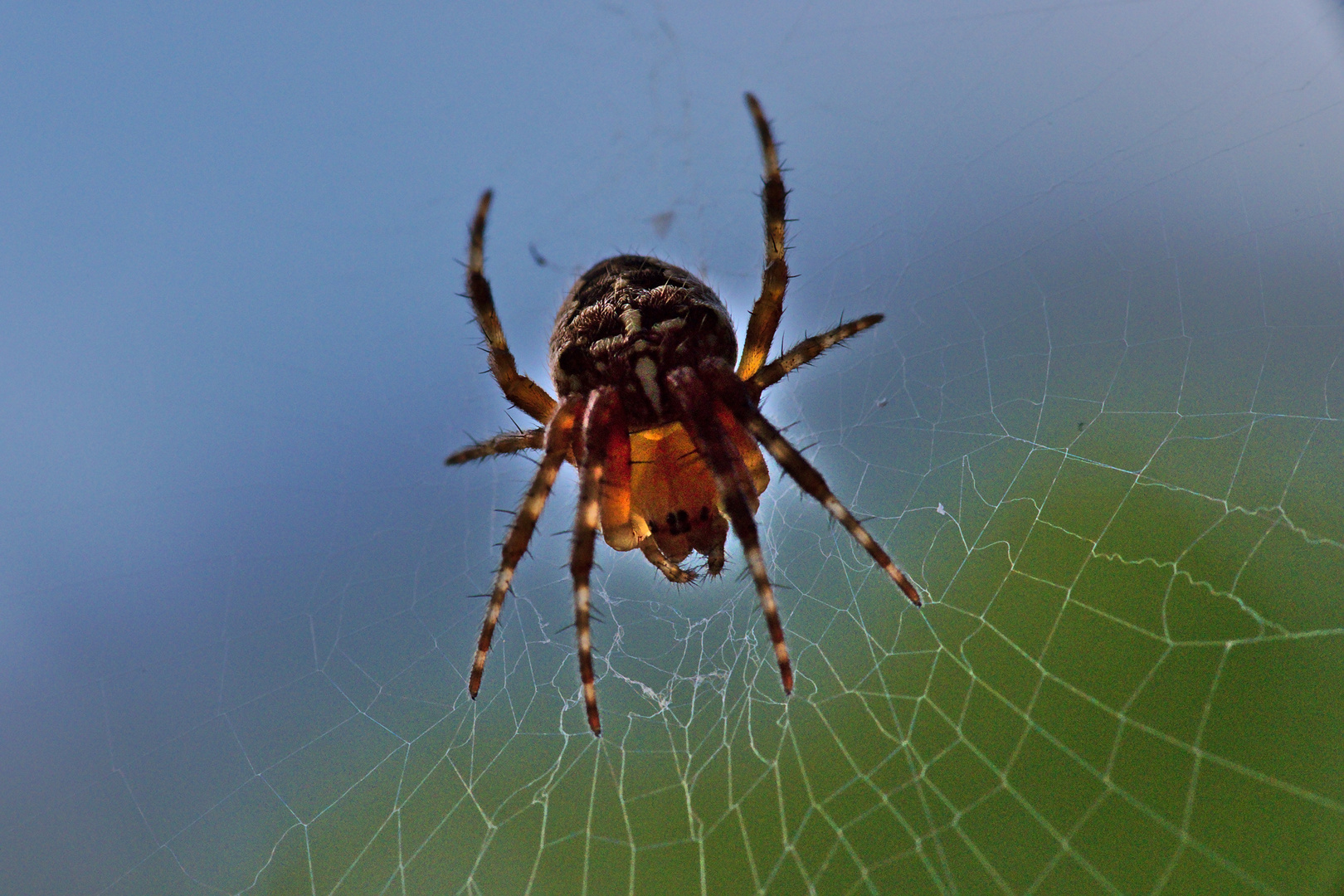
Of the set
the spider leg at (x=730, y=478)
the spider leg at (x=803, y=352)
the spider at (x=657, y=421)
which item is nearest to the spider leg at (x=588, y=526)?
the spider at (x=657, y=421)

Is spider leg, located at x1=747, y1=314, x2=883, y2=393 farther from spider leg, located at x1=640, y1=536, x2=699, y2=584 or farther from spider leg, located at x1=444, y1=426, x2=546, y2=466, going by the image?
spider leg, located at x1=444, y1=426, x2=546, y2=466

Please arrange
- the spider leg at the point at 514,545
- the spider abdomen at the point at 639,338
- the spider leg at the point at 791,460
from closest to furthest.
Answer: the spider leg at the point at 791,460 → the spider leg at the point at 514,545 → the spider abdomen at the point at 639,338

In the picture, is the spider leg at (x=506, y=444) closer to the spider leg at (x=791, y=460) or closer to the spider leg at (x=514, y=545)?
the spider leg at (x=514, y=545)

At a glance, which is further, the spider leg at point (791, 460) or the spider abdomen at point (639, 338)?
the spider abdomen at point (639, 338)

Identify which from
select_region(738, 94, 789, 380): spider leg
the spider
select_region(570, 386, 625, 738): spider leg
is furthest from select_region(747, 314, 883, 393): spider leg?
select_region(570, 386, 625, 738): spider leg

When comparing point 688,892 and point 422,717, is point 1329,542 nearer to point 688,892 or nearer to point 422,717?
point 688,892

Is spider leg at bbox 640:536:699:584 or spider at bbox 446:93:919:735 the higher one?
spider at bbox 446:93:919:735
